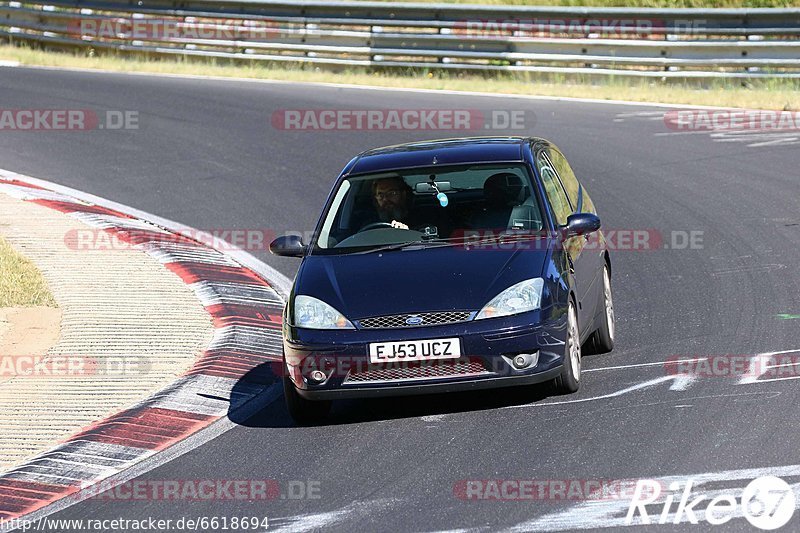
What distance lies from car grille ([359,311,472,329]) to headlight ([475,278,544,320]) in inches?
4.2

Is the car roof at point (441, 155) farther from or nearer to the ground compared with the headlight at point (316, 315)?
farther from the ground

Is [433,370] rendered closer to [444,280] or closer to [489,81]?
[444,280]

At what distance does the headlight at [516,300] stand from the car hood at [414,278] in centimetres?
4

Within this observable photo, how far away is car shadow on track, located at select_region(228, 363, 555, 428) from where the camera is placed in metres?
7.93

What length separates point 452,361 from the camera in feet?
24.6

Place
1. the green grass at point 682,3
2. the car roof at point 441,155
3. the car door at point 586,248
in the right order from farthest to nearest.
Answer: the green grass at point 682,3
the car roof at point 441,155
the car door at point 586,248

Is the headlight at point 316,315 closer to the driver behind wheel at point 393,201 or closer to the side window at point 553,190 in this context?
the driver behind wheel at point 393,201

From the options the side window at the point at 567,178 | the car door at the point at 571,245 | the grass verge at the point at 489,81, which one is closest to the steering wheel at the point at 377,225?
the car door at the point at 571,245

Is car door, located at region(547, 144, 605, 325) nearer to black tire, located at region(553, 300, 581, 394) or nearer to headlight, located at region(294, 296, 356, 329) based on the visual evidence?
black tire, located at region(553, 300, 581, 394)

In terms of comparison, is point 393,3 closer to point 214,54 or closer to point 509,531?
point 214,54

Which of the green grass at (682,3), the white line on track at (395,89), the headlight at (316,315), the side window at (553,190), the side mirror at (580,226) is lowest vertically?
the headlight at (316,315)

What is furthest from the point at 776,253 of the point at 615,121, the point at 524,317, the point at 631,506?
the point at 615,121

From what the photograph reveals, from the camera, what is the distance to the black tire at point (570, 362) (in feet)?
25.5

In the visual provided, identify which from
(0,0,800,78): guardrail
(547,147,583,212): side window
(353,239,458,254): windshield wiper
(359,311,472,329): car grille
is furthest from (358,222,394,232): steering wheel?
(0,0,800,78): guardrail
